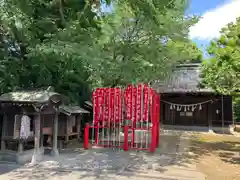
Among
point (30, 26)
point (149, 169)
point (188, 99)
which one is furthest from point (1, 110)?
point (188, 99)

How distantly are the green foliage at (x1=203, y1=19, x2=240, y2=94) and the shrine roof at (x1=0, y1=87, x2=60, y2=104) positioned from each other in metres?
6.96

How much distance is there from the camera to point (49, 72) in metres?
9.87

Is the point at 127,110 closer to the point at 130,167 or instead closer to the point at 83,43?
the point at 130,167

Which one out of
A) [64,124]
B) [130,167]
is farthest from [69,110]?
[130,167]

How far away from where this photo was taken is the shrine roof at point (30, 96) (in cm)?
812

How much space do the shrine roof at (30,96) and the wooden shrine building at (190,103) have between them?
48.1ft

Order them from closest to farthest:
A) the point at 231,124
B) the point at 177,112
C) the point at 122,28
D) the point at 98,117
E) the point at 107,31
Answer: the point at 98,117 < the point at 107,31 < the point at 122,28 < the point at 231,124 < the point at 177,112

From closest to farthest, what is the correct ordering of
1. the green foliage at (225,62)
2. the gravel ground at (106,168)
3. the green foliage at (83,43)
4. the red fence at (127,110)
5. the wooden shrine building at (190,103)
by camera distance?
1. the gravel ground at (106,168)
2. the green foliage at (83,43)
3. the green foliage at (225,62)
4. the red fence at (127,110)
5. the wooden shrine building at (190,103)

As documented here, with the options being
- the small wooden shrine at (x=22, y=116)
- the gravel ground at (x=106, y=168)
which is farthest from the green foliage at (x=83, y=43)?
the gravel ground at (x=106, y=168)

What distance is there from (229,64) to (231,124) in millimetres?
14019

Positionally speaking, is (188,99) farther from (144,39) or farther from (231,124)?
(144,39)

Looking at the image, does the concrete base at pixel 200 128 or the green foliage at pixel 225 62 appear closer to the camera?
the green foliage at pixel 225 62

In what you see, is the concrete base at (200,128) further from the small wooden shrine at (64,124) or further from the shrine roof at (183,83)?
the small wooden shrine at (64,124)

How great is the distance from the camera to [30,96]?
27.5 feet
